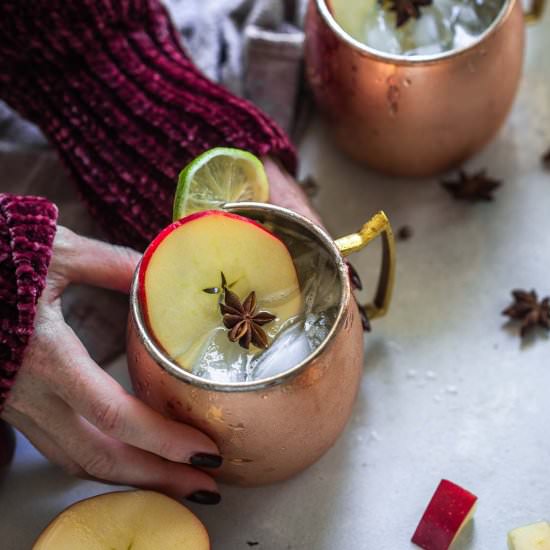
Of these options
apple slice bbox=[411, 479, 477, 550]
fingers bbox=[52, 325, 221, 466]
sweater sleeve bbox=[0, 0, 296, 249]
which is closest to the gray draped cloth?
sweater sleeve bbox=[0, 0, 296, 249]

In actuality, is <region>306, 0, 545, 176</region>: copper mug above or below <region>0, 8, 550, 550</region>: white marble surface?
above

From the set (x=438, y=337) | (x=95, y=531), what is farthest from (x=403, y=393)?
(x=95, y=531)


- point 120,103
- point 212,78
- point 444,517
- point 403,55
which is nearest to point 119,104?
point 120,103

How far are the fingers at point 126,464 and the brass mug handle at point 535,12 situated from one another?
0.59 m

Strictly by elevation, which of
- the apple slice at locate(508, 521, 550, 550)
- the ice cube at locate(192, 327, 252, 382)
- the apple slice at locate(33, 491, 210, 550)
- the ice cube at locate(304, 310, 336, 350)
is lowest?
Result: the apple slice at locate(33, 491, 210, 550)

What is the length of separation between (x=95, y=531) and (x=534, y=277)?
483 millimetres

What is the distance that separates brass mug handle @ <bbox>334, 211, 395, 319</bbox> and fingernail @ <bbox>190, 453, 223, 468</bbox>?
0.60 feet

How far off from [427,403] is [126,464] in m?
0.28

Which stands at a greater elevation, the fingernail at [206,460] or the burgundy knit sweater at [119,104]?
the burgundy knit sweater at [119,104]

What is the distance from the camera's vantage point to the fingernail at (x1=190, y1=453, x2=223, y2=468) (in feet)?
2.41

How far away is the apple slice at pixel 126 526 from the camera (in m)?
0.75

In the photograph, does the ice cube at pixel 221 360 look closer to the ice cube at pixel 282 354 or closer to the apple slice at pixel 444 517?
the ice cube at pixel 282 354

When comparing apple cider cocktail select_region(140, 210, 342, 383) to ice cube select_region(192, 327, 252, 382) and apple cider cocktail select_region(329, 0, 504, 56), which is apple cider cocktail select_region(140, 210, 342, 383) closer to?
ice cube select_region(192, 327, 252, 382)

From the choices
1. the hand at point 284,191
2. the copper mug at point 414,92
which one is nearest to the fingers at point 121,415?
the hand at point 284,191
